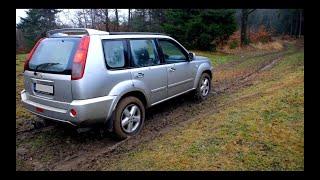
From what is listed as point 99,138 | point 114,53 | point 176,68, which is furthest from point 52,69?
point 176,68

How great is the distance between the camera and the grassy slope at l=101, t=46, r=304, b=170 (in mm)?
4035

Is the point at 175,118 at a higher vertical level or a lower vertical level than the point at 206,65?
lower

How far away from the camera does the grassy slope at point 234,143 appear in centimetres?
404

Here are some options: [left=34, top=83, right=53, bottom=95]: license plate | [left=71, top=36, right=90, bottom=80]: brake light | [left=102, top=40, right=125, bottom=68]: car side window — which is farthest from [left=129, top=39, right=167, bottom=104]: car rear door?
[left=34, top=83, right=53, bottom=95]: license plate

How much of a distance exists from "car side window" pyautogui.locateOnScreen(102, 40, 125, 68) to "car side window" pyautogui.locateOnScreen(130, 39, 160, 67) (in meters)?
0.26

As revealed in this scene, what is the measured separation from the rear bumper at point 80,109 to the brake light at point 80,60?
40cm

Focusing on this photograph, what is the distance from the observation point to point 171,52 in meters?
6.26

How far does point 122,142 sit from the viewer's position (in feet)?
16.0

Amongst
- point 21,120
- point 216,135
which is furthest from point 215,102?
point 21,120

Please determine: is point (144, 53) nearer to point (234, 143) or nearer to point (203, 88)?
point (234, 143)

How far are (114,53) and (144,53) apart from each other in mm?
795

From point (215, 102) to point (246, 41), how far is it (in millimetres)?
21606
